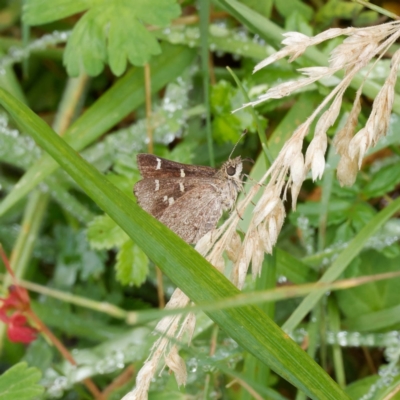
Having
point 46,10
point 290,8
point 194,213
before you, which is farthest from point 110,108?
point 290,8

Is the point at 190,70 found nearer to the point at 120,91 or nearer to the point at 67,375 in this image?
the point at 120,91

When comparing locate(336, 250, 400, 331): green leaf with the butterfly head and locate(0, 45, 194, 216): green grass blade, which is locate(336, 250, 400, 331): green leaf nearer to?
the butterfly head

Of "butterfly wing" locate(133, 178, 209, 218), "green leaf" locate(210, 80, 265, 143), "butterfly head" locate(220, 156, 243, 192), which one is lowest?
"butterfly wing" locate(133, 178, 209, 218)

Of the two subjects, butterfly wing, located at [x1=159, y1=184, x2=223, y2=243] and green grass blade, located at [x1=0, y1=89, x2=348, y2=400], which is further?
butterfly wing, located at [x1=159, y1=184, x2=223, y2=243]

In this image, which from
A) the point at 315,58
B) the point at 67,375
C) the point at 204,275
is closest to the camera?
the point at 204,275

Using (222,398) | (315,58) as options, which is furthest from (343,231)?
(222,398)

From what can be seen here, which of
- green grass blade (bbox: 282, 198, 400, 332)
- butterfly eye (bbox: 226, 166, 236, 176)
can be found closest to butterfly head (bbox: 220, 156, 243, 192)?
butterfly eye (bbox: 226, 166, 236, 176)
